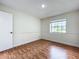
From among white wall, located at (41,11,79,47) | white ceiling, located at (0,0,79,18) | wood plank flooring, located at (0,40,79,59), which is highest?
white ceiling, located at (0,0,79,18)

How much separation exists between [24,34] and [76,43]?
11.5 ft

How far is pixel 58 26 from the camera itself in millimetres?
4684

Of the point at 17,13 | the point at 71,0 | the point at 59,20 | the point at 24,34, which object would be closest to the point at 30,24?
the point at 24,34

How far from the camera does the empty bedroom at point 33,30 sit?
2.69 meters

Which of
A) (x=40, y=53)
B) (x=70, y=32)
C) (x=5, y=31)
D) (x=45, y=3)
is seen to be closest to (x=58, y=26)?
(x=70, y=32)

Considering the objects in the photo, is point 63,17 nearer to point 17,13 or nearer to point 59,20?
point 59,20

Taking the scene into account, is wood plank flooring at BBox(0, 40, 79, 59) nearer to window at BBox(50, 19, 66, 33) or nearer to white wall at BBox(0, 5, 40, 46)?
white wall at BBox(0, 5, 40, 46)

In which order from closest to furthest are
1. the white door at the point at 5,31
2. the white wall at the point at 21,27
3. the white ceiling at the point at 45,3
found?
the white ceiling at the point at 45,3 → the white door at the point at 5,31 → the white wall at the point at 21,27

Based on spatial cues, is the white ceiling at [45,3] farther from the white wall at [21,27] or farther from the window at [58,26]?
the window at [58,26]

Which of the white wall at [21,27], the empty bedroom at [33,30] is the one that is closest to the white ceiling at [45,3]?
the empty bedroom at [33,30]

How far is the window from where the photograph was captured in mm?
4297

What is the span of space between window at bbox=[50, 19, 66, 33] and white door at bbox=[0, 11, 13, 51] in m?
3.44

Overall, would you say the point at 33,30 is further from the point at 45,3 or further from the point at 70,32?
the point at 70,32

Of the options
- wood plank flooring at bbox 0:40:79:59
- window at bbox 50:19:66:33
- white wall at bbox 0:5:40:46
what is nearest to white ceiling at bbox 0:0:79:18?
white wall at bbox 0:5:40:46
